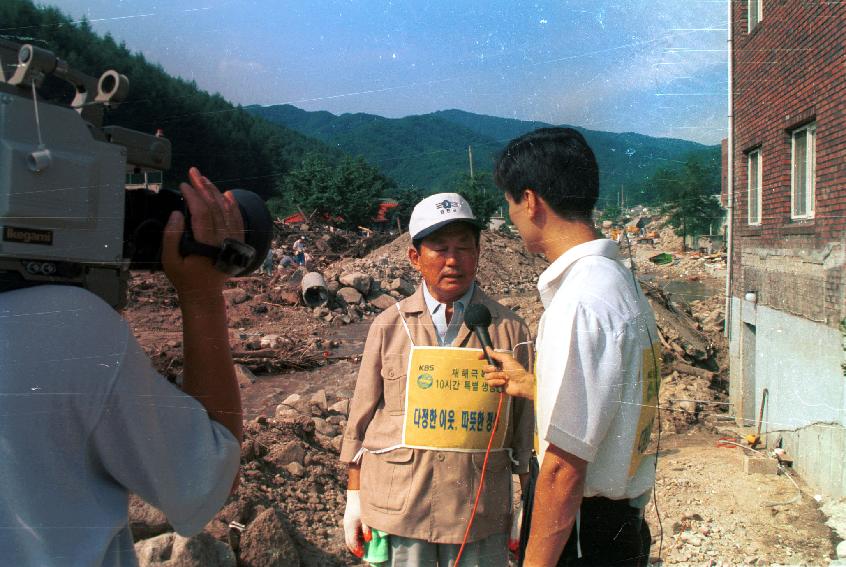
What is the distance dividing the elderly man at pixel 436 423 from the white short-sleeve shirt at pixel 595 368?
54 centimetres

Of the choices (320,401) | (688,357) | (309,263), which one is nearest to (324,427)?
(320,401)

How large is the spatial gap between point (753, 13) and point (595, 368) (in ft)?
5.83

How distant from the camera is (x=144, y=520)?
274cm

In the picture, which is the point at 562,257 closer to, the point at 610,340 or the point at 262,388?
the point at 610,340

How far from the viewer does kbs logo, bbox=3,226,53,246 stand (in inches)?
34.0

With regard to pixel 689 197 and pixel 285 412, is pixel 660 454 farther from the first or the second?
pixel 689 197

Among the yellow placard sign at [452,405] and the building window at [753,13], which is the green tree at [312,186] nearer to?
the yellow placard sign at [452,405]

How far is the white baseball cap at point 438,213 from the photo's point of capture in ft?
6.91

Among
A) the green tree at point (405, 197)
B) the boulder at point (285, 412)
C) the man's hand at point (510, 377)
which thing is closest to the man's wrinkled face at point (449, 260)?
the green tree at point (405, 197)

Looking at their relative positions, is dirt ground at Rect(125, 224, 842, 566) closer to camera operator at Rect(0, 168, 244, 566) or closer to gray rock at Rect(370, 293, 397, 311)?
camera operator at Rect(0, 168, 244, 566)

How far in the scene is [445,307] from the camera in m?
2.21

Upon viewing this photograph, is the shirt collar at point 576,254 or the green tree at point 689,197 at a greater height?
the green tree at point 689,197

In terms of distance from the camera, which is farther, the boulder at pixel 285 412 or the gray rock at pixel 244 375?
the gray rock at pixel 244 375

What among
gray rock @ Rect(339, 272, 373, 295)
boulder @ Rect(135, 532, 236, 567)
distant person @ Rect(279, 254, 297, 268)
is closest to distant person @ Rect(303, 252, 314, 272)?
distant person @ Rect(279, 254, 297, 268)
